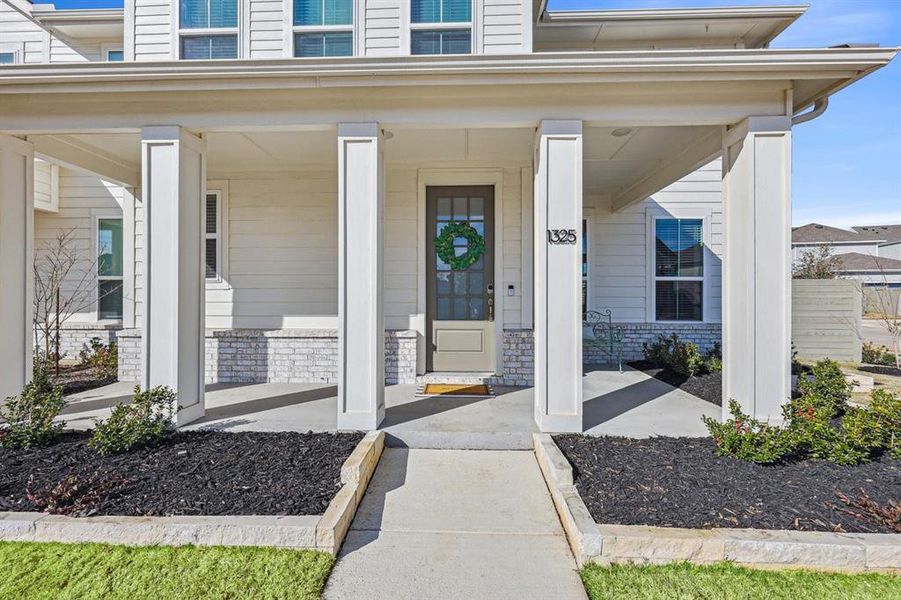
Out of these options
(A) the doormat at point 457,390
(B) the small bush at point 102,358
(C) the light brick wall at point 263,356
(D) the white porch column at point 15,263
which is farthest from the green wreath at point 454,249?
(B) the small bush at point 102,358

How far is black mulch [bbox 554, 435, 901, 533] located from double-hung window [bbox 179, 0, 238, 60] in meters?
6.17

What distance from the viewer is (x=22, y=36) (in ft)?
23.4

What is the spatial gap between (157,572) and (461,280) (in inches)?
176

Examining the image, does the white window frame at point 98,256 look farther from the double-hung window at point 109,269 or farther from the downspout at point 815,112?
the downspout at point 815,112

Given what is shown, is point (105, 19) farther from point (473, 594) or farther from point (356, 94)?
point (473, 594)

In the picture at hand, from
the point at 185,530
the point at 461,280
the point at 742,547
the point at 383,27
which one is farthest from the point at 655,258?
the point at 185,530

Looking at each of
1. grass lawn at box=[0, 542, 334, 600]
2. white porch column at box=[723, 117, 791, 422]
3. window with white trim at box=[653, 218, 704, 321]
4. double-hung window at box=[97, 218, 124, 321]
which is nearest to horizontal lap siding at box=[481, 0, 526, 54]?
white porch column at box=[723, 117, 791, 422]

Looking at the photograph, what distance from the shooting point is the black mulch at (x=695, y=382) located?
16.6ft

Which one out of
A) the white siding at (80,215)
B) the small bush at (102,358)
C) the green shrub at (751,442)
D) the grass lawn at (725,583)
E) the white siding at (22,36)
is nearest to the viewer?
the grass lawn at (725,583)

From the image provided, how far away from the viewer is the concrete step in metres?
3.81

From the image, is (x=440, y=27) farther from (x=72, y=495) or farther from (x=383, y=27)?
(x=72, y=495)

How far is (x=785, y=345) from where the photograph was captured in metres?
3.76

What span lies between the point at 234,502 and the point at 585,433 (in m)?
2.77

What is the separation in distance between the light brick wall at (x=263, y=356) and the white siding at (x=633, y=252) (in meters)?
3.66
